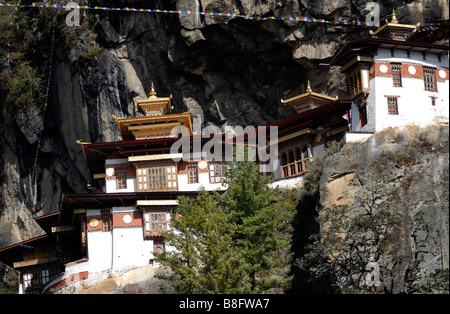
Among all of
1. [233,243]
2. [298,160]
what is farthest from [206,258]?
[298,160]

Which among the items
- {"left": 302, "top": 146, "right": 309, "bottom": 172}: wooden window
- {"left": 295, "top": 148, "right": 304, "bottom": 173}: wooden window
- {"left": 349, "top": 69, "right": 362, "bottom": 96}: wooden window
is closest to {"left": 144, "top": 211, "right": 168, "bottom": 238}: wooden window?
{"left": 295, "top": 148, "right": 304, "bottom": 173}: wooden window

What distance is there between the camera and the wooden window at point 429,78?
5019cm

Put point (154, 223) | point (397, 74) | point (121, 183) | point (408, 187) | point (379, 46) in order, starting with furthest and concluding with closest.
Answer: point (121, 183)
point (154, 223)
point (379, 46)
point (397, 74)
point (408, 187)

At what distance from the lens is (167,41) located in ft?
219

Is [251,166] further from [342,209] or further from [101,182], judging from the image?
[101,182]

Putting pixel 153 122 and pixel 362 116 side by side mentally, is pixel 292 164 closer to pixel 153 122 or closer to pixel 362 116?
pixel 362 116

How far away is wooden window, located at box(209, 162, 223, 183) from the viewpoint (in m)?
57.7

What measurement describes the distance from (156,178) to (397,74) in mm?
18876

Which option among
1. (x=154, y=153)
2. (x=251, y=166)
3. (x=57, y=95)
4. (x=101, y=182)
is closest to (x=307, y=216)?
(x=251, y=166)

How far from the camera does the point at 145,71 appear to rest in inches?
2736

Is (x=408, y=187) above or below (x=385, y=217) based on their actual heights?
above

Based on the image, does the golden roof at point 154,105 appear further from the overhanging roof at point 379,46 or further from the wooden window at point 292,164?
the overhanging roof at point 379,46

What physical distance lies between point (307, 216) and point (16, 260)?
77.2ft

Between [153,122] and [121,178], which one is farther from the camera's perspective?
[153,122]
